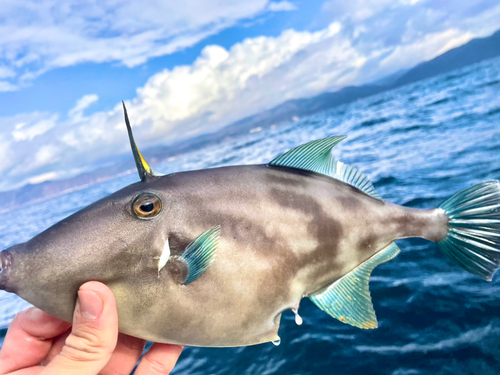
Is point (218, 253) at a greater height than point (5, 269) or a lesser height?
→ lesser

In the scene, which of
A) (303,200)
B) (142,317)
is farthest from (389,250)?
(142,317)

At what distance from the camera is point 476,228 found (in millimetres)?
2174

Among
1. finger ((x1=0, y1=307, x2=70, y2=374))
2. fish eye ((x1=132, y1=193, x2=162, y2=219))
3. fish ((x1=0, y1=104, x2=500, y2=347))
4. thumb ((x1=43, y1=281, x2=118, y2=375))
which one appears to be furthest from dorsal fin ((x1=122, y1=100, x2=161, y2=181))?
finger ((x1=0, y1=307, x2=70, y2=374))

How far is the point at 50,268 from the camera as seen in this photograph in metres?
1.53

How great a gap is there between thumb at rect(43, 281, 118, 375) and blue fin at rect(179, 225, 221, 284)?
416mm

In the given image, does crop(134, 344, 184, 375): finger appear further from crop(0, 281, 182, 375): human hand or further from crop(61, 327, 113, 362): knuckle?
crop(61, 327, 113, 362): knuckle

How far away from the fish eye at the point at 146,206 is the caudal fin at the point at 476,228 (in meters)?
1.95

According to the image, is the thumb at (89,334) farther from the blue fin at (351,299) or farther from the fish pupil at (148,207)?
the blue fin at (351,299)

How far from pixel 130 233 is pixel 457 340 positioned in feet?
11.0

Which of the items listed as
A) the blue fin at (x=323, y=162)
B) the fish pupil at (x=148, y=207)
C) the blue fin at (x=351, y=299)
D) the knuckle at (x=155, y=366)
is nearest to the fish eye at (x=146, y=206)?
the fish pupil at (x=148, y=207)

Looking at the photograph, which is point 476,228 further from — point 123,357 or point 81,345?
point 123,357

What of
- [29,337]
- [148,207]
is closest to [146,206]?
[148,207]

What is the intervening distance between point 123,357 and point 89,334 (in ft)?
2.99

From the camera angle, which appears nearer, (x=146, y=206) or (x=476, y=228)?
(x=146, y=206)
